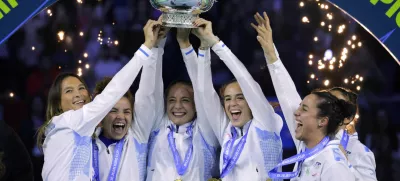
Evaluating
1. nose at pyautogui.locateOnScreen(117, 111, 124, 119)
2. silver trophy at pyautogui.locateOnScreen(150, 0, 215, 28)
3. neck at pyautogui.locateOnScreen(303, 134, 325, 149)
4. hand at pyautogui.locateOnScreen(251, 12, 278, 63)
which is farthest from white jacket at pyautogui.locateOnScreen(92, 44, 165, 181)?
neck at pyautogui.locateOnScreen(303, 134, 325, 149)

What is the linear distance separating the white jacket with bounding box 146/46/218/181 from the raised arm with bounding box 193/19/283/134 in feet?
0.91

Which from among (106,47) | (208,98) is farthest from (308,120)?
(106,47)

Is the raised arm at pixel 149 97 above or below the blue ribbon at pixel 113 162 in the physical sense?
above

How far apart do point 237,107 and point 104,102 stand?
1.00 m

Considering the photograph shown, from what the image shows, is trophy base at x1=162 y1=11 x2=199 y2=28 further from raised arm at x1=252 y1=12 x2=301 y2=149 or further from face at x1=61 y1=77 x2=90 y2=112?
face at x1=61 y1=77 x2=90 y2=112

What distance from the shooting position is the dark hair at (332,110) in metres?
5.04

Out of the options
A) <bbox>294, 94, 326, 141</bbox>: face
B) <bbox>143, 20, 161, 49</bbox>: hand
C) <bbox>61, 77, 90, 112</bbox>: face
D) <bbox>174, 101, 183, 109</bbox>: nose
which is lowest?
<bbox>294, 94, 326, 141</bbox>: face

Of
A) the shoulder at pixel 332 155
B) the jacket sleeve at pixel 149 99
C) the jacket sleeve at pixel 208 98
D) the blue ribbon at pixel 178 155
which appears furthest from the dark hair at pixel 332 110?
the jacket sleeve at pixel 149 99

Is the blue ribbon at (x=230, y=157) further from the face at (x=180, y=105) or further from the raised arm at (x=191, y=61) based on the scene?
the face at (x=180, y=105)

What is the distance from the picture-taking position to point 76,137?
543 cm

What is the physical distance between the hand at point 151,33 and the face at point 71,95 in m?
0.64

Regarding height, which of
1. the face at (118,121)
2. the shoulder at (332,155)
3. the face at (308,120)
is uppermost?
the face at (118,121)

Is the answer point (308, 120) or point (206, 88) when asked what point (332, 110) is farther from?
point (206, 88)

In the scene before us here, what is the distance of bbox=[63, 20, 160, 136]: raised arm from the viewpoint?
5398 mm
